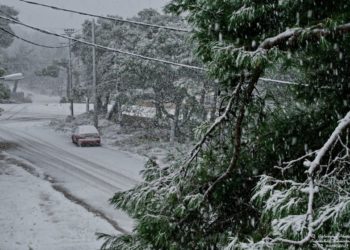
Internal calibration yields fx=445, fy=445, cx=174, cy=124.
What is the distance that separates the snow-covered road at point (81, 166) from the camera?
658 inches

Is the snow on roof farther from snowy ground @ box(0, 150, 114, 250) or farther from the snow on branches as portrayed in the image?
the snow on branches

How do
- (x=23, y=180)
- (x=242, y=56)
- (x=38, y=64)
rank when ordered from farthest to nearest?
1. (x=38, y=64)
2. (x=23, y=180)
3. (x=242, y=56)

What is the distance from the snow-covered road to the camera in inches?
658

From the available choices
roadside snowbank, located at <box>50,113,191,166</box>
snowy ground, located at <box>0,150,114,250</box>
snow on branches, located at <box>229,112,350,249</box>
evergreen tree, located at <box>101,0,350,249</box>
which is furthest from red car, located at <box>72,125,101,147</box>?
snow on branches, located at <box>229,112,350,249</box>

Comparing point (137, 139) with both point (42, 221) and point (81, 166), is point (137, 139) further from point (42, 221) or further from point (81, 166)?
point (42, 221)

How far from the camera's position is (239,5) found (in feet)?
13.3

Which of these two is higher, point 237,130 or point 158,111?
point 237,130

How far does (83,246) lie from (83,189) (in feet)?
20.1

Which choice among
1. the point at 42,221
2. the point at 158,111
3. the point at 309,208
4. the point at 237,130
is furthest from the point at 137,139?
the point at 309,208

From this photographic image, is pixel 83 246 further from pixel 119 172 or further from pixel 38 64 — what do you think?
pixel 38 64

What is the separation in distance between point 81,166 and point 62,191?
15.5 ft

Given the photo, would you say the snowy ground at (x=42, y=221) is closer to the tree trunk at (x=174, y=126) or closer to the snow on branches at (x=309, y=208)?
the tree trunk at (x=174, y=126)

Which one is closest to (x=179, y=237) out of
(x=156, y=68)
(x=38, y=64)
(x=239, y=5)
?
(x=239, y=5)

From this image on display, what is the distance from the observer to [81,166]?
22.9 m
